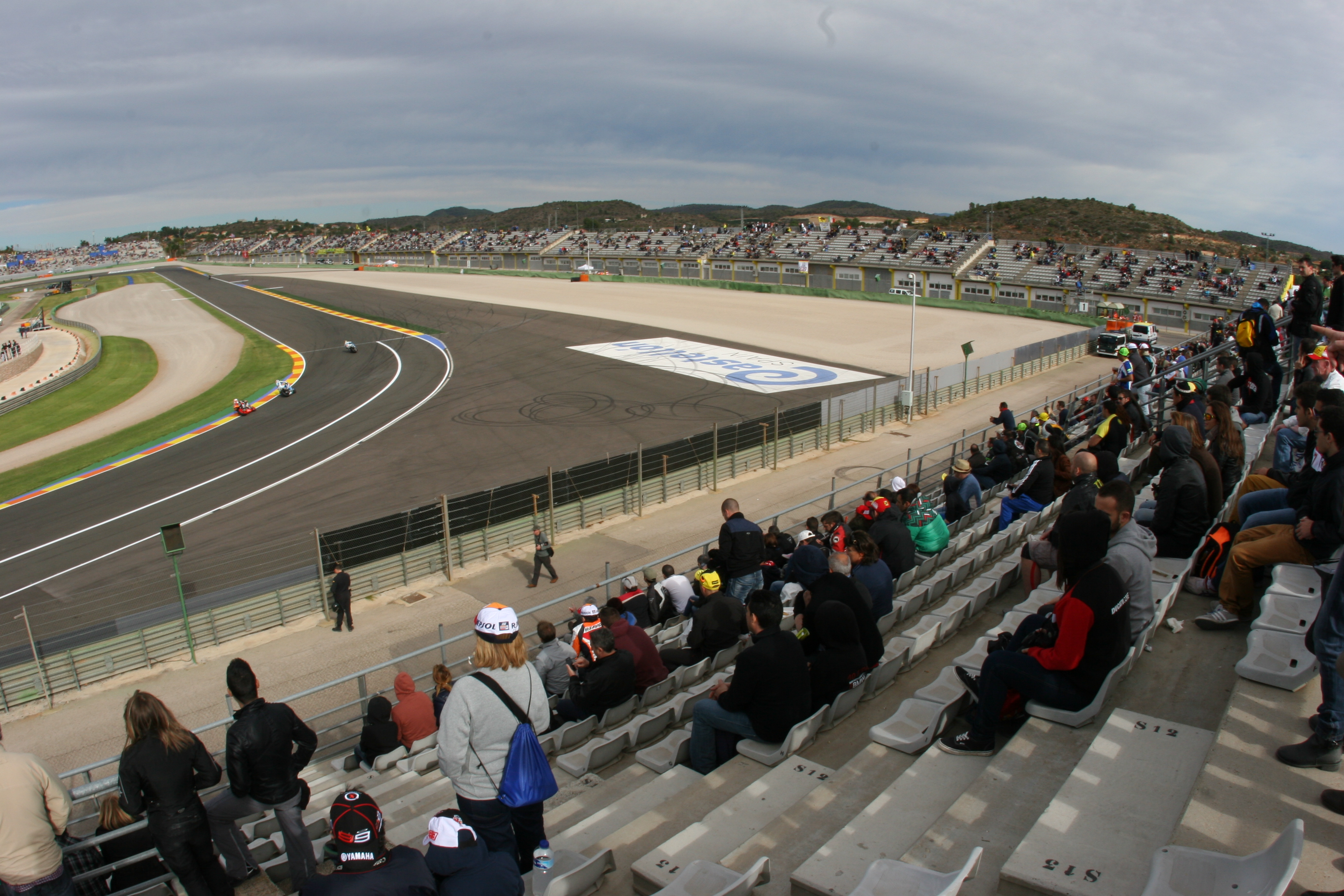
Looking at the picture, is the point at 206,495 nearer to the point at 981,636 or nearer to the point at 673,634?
the point at 673,634

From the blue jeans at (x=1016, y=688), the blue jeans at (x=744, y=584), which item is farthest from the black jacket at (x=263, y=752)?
the blue jeans at (x=744, y=584)

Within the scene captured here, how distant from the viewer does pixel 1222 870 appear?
9.71ft

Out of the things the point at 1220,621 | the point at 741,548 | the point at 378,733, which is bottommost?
the point at 378,733

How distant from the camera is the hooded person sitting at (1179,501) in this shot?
6.69 meters

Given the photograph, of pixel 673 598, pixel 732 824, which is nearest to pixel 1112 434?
pixel 673 598

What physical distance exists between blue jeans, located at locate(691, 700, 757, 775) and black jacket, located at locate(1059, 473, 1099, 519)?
3.62 metres

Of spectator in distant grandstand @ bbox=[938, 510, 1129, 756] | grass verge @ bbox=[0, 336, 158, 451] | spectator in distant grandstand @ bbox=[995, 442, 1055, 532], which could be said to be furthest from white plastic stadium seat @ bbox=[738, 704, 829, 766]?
grass verge @ bbox=[0, 336, 158, 451]

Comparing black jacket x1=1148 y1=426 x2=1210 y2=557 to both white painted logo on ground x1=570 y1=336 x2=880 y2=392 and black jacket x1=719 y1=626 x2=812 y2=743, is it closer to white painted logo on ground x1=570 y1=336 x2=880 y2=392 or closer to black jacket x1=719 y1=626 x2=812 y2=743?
black jacket x1=719 y1=626 x2=812 y2=743

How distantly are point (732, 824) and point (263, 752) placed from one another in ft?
9.25

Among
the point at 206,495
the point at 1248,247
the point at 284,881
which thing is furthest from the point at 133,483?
the point at 1248,247

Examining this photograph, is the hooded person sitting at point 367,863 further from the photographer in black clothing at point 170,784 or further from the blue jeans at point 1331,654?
the blue jeans at point 1331,654

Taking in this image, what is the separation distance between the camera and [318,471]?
2347 centimetres

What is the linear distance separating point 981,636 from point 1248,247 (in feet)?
408

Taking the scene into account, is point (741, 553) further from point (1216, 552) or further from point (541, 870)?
point (541, 870)
